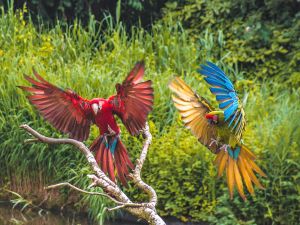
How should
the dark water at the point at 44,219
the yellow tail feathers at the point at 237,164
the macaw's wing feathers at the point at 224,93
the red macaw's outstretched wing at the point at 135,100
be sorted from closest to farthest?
the macaw's wing feathers at the point at 224,93, the red macaw's outstretched wing at the point at 135,100, the yellow tail feathers at the point at 237,164, the dark water at the point at 44,219

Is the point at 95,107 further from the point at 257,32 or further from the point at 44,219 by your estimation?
the point at 257,32

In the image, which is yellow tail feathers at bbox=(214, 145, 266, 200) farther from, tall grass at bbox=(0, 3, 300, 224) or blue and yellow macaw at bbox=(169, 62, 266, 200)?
tall grass at bbox=(0, 3, 300, 224)

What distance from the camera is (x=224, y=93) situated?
3227mm

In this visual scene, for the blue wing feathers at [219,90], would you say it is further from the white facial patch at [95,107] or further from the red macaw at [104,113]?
the white facial patch at [95,107]

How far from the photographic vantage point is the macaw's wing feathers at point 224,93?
3203 mm

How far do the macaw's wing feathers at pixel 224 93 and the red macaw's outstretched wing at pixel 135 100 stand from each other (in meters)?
0.26

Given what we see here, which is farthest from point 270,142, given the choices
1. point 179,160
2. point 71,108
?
point 71,108

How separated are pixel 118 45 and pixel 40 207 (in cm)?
190

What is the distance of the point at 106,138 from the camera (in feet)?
11.2

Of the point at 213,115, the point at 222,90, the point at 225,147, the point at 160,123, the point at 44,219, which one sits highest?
the point at 222,90

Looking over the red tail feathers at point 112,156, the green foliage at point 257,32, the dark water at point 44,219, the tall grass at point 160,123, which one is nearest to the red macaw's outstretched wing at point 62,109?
the red tail feathers at point 112,156

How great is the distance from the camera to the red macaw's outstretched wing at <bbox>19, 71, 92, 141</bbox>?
137 inches

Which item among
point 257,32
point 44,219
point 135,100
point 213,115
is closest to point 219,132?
point 213,115

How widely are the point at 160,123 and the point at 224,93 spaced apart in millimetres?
3378
